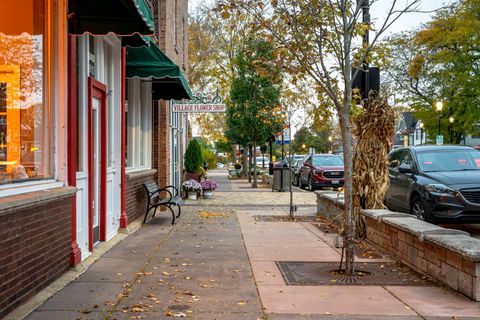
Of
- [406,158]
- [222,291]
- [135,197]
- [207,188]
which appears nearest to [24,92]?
[222,291]

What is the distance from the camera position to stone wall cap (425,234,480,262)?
18.4ft

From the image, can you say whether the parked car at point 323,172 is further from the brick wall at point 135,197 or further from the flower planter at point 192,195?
the brick wall at point 135,197

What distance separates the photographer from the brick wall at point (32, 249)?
4770 millimetres

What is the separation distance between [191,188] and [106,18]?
12131 millimetres

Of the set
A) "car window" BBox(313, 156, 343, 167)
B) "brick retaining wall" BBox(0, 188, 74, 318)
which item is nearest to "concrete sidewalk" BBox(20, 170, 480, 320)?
"brick retaining wall" BBox(0, 188, 74, 318)

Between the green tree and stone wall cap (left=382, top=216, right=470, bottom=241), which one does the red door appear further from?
the green tree

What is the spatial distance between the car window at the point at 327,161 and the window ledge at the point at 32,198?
20.3 meters

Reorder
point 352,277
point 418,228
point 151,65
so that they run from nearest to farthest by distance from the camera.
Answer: point 352,277, point 418,228, point 151,65

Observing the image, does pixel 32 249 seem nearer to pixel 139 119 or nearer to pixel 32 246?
pixel 32 246

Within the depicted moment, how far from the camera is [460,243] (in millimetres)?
6086

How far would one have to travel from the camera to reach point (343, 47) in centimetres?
725

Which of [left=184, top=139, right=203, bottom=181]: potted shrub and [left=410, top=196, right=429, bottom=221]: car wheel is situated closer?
[left=410, top=196, right=429, bottom=221]: car wheel

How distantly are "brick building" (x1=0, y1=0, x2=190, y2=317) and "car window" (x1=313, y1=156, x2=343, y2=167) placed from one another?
56.1ft

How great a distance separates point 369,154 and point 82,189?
4.82 meters
